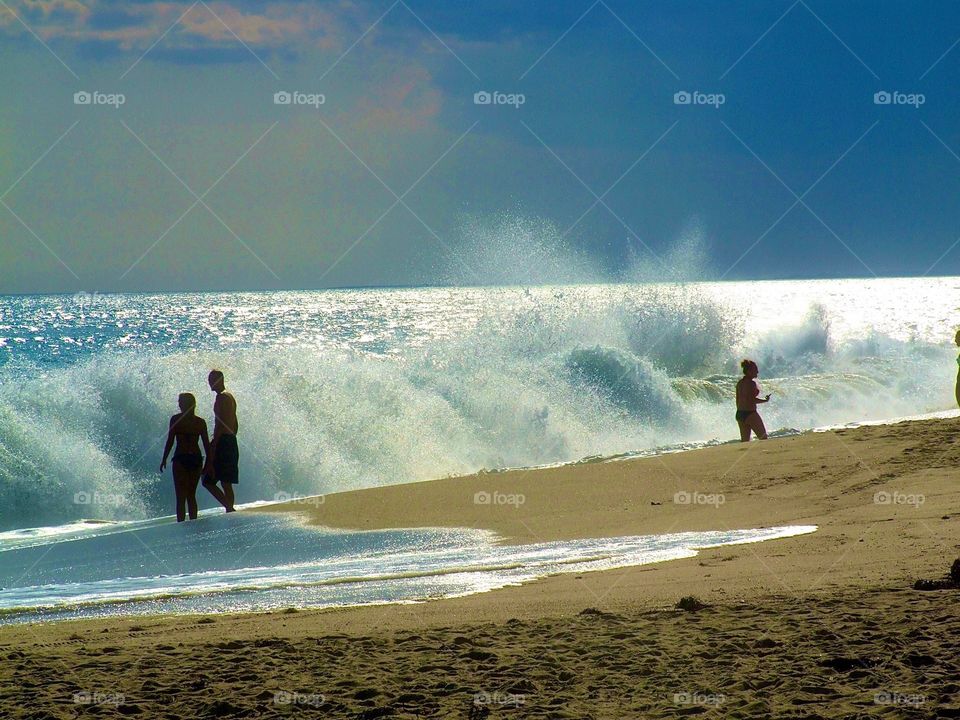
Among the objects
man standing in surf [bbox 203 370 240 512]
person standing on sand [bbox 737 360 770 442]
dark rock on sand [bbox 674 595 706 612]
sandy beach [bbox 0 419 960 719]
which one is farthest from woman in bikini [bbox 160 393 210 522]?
person standing on sand [bbox 737 360 770 442]

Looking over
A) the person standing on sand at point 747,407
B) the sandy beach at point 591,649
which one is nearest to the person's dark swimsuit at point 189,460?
the sandy beach at point 591,649

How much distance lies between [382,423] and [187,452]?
6.37m

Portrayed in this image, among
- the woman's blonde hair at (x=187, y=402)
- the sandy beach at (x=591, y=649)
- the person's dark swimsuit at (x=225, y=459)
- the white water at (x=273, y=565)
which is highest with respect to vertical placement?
the woman's blonde hair at (x=187, y=402)

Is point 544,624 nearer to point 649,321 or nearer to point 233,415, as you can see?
point 233,415

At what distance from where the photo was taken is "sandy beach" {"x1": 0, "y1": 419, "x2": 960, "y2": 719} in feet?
14.6

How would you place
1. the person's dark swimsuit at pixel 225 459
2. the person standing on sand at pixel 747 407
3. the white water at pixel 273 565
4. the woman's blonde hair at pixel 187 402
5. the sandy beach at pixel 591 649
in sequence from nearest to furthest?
the sandy beach at pixel 591 649
the white water at pixel 273 565
the woman's blonde hair at pixel 187 402
the person's dark swimsuit at pixel 225 459
the person standing on sand at pixel 747 407

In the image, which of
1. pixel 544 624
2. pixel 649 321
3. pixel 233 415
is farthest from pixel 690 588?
pixel 649 321

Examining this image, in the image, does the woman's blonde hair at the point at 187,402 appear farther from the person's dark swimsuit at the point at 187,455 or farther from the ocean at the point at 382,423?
the ocean at the point at 382,423

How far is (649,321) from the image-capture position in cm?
3123

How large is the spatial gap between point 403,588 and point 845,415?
17.1 metres

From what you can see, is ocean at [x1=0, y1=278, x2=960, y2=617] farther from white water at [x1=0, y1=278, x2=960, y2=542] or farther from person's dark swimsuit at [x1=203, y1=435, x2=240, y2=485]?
person's dark swimsuit at [x1=203, y1=435, x2=240, y2=485]

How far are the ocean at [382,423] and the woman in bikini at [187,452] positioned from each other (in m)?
0.40

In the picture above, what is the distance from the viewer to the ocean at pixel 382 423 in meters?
8.20

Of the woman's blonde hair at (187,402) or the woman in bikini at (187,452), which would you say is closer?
the woman's blonde hair at (187,402)
